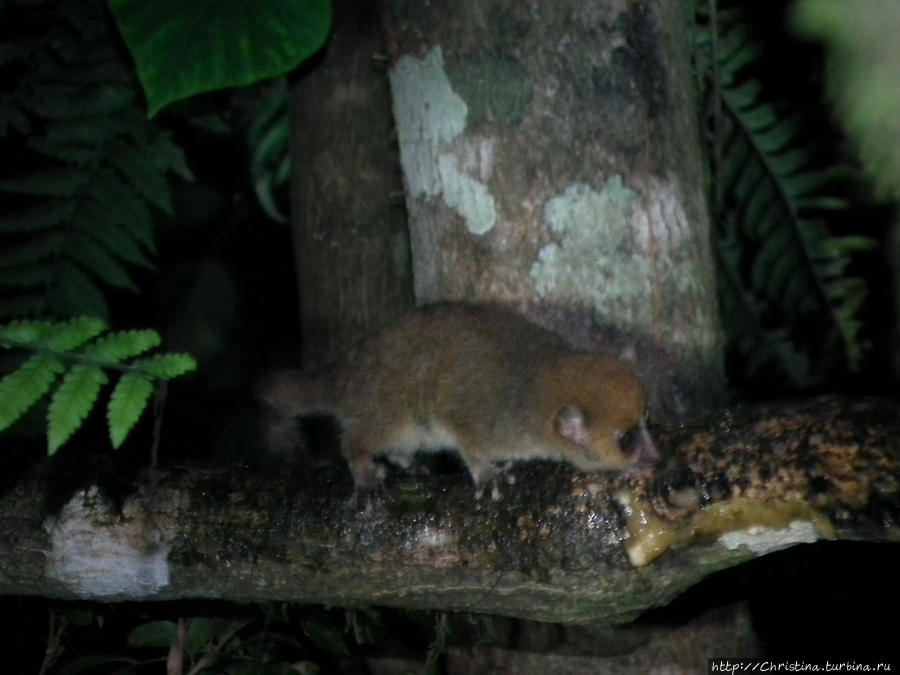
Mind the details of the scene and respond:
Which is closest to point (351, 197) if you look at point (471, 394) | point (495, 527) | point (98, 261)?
point (98, 261)

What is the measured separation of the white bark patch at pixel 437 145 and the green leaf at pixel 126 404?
3.30ft

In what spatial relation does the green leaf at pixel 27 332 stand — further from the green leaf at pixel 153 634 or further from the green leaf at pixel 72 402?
the green leaf at pixel 153 634

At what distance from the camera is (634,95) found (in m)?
2.74

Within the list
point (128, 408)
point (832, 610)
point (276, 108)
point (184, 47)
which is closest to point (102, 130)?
point (276, 108)

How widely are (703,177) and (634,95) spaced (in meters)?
0.37

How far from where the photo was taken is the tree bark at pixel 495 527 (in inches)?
78.5

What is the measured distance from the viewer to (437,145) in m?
2.83

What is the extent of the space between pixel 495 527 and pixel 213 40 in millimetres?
1543

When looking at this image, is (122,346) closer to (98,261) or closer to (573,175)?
(573,175)

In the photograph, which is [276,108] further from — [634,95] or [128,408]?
[128,408]

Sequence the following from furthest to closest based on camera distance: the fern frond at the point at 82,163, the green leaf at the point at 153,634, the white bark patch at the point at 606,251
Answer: the fern frond at the point at 82,163, the green leaf at the point at 153,634, the white bark patch at the point at 606,251

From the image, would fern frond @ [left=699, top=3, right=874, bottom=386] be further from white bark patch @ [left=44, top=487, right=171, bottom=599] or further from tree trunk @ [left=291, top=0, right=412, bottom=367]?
white bark patch @ [left=44, top=487, right=171, bottom=599]

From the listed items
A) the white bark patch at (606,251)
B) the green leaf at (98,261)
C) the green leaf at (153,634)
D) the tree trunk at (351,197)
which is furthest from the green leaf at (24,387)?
the green leaf at (98,261)

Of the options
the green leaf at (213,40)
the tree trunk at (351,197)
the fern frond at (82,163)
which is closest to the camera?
the green leaf at (213,40)
